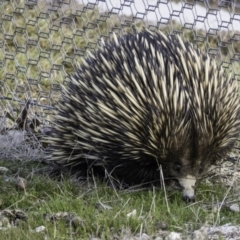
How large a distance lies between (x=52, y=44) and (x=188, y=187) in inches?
110

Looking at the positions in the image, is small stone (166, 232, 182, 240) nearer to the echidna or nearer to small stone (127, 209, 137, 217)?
small stone (127, 209, 137, 217)

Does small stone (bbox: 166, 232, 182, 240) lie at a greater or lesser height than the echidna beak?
greater

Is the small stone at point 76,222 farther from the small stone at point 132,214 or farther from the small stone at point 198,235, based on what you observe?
the small stone at point 198,235

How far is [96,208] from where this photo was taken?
405 centimetres

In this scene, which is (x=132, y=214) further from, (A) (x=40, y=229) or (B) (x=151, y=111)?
(B) (x=151, y=111)

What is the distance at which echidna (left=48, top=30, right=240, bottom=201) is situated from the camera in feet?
13.8

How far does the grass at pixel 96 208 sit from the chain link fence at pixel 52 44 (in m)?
0.81

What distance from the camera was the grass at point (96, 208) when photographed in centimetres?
362

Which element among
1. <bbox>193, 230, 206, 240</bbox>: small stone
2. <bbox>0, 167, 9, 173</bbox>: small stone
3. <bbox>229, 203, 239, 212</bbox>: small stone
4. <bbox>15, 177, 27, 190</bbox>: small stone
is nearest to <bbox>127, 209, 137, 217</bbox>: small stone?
<bbox>193, 230, 206, 240</bbox>: small stone

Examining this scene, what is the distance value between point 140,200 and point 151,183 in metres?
0.36

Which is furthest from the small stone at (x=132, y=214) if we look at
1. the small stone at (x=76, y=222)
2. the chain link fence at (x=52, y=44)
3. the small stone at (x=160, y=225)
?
the chain link fence at (x=52, y=44)

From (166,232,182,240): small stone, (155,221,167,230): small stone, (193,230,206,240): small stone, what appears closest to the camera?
(193,230,206,240): small stone

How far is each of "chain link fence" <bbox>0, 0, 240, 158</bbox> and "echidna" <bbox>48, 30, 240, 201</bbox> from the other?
562mm

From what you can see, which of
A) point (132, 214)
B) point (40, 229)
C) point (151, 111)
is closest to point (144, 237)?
point (132, 214)
